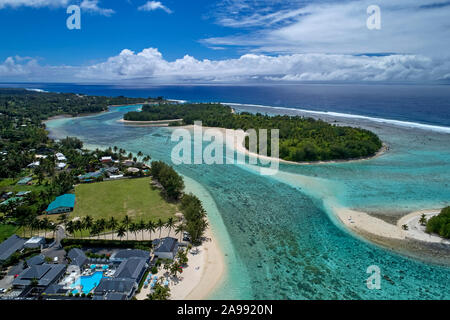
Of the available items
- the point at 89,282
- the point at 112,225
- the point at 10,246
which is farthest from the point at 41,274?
the point at 112,225

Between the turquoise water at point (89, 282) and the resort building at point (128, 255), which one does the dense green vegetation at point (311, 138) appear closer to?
the resort building at point (128, 255)

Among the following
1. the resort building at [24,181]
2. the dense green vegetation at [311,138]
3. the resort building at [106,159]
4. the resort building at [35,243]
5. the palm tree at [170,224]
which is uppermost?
the dense green vegetation at [311,138]

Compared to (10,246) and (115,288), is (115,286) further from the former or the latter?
(10,246)

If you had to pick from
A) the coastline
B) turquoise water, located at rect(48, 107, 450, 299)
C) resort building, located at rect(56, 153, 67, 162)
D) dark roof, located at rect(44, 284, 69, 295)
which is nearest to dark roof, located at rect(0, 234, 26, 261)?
dark roof, located at rect(44, 284, 69, 295)

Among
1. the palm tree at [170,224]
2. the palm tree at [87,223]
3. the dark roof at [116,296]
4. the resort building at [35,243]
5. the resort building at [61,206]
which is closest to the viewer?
the dark roof at [116,296]

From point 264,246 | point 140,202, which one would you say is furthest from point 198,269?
point 140,202

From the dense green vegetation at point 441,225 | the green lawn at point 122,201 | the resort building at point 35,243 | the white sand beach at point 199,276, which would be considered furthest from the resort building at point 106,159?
the dense green vegetation at point 441,225
